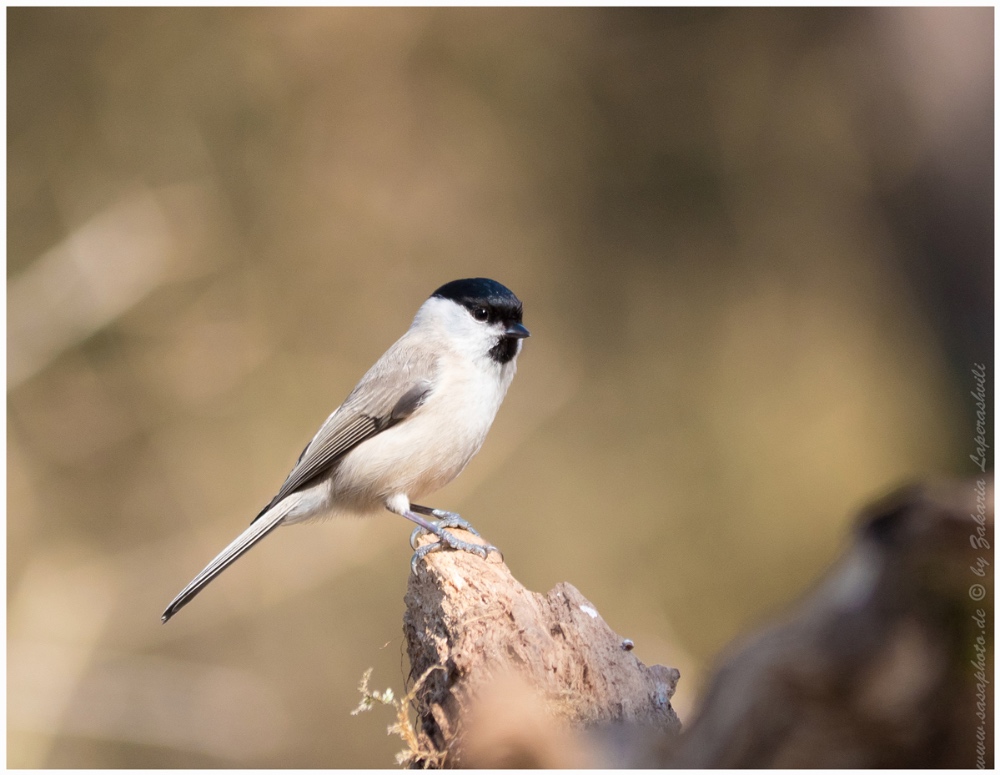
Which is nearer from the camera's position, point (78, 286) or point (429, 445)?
point (429, 445)

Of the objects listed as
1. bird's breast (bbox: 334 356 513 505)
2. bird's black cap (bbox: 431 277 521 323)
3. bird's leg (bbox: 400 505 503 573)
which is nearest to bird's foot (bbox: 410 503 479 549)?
bird's leg (bbox: 400 505 503 573)

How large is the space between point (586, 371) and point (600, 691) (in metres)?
4.04

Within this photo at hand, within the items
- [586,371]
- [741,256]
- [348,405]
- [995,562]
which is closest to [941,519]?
[995,562]

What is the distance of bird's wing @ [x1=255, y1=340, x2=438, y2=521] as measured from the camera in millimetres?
2877

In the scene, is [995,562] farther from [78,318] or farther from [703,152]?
[703,152]

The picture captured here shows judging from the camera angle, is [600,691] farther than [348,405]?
No

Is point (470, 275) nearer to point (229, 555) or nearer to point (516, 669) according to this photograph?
point (229, 555)

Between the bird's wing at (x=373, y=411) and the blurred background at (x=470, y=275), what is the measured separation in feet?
5.52

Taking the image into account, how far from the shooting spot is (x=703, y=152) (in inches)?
240

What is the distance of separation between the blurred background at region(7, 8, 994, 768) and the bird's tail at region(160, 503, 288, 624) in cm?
164

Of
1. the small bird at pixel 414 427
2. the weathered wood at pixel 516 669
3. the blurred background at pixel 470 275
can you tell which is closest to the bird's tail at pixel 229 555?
the small bird at pixel 414 427

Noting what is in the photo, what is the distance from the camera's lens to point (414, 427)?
2816 millimetres

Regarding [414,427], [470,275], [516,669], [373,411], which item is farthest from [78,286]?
[516,669]

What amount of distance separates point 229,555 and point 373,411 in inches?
26.2
